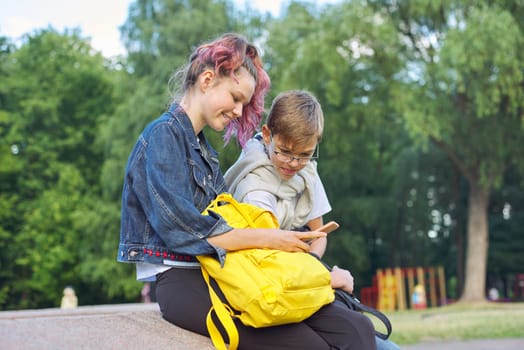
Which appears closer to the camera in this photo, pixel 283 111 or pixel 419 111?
pixel 283 111

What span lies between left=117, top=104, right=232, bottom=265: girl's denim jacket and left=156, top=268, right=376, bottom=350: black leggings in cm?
10

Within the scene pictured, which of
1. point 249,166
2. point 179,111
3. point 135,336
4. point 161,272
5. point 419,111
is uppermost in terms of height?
point 419,111

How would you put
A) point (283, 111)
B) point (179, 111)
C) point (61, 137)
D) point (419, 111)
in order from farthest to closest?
point (61, 137) < point (419, 111) < point (283, 111) < point (179, 111)

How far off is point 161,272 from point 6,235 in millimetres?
23786

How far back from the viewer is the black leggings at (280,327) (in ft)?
8.45

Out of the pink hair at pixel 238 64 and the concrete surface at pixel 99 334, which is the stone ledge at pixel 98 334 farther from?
the pink hair at pixel 238 64

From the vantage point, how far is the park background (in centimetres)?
1820

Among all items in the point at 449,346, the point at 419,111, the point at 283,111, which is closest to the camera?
the point at 283,111

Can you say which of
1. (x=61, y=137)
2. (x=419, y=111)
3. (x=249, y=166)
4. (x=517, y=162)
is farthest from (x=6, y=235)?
(x=249, y=166)

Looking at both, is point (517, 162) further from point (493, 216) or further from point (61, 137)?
point (61, 137)

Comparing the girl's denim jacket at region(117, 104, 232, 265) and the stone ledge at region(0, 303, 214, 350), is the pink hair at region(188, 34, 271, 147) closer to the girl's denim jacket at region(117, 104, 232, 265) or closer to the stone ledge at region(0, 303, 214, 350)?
the girl's denim jacket at region(117, 104, 232, 265)

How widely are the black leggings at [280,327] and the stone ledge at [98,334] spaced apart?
72 millimetres

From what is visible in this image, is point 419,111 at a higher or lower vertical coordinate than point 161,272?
higher

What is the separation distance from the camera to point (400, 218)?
1155 inches
